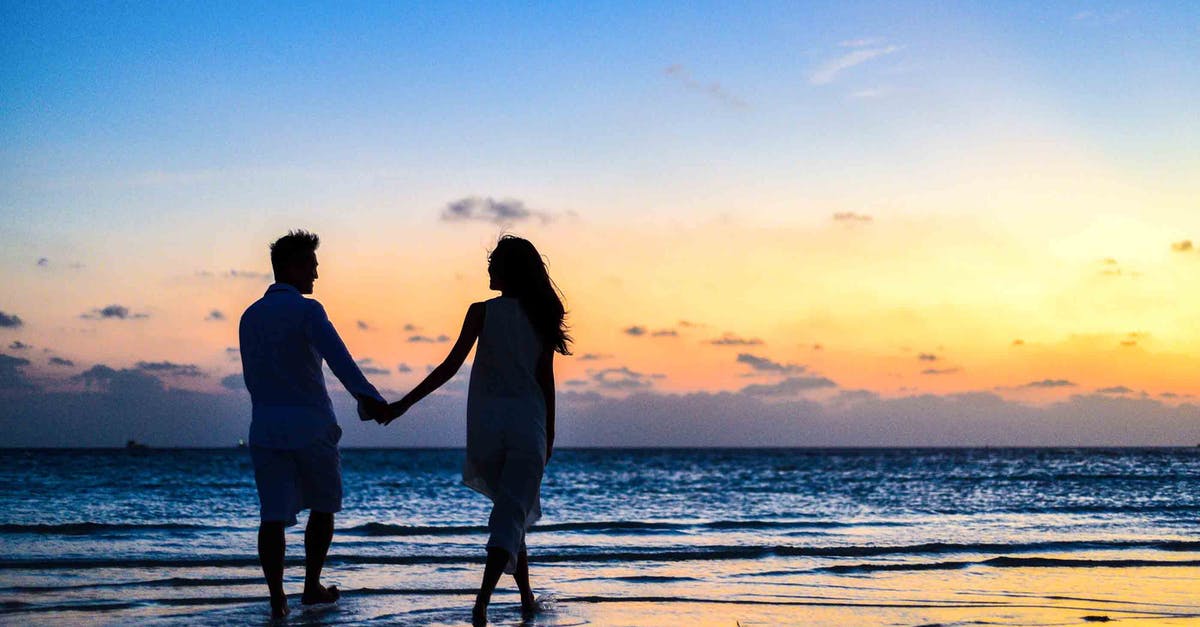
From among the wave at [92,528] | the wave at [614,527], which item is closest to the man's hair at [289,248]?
the wave at [614,527]

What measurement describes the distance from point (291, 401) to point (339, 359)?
0.34m

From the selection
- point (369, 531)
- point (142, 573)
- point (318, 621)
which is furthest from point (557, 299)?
point (369, 531)

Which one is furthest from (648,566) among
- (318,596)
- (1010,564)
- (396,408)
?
(396,408)

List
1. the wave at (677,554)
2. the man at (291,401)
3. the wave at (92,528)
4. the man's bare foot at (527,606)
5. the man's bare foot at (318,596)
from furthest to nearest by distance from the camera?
the wave at (92,528) < the wave at (677,554) < the man's bare foot at (318,596) < the man's bare foot at (527,606) < the man at (291,401)

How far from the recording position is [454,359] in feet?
16.2

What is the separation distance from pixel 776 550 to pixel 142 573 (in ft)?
18.5

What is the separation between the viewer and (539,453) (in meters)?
4.96

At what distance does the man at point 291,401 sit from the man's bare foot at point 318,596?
0.59 m

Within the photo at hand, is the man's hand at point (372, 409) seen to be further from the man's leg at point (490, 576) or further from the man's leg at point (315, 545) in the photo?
the man's leg at point (490, 576)

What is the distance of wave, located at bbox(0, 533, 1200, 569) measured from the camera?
8.57 meters

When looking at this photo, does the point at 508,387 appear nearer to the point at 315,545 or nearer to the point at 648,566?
the point at 315,545

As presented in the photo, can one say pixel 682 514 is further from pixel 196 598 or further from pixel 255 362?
pixel 255 362

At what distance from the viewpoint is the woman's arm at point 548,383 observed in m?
5.01

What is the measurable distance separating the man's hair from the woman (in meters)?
1.00
